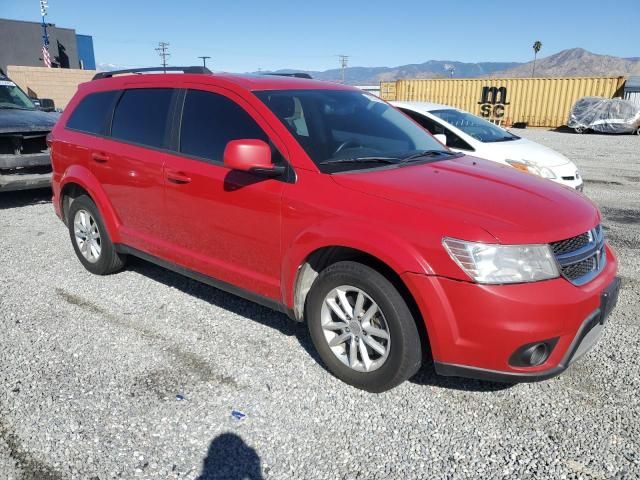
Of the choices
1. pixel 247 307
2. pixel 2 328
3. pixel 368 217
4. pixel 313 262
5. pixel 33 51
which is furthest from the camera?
pixel 33 51

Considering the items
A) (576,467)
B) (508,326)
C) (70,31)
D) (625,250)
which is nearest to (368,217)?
(508,326)

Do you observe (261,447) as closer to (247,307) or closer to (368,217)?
(368,217)

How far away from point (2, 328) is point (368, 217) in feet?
9.75

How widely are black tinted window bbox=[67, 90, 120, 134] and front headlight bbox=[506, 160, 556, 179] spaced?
16.8 feet

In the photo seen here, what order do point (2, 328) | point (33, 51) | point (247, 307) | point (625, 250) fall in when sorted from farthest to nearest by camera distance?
1. point (33, 51)
2. point (625, 250)
3. point (247, 307)
4. point (2, 328)

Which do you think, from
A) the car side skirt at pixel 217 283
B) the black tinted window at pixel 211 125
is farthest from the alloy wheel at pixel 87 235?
the black tinted window at pixel 211 125

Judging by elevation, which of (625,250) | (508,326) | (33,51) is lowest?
(625,250)

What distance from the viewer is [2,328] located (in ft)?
12.9

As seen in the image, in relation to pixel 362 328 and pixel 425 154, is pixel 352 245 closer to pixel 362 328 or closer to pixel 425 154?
pixel 362 328

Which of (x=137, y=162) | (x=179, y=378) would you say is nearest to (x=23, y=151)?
(x=137, y=162)

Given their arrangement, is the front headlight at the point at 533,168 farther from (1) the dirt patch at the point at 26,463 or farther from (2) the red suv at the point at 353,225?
(1) the dirt patch at the point at 26,463

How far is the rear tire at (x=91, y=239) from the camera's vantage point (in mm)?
4766

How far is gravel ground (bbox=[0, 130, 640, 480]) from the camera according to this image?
98.7 inches

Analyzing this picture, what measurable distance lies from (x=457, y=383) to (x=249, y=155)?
1.87 meters
